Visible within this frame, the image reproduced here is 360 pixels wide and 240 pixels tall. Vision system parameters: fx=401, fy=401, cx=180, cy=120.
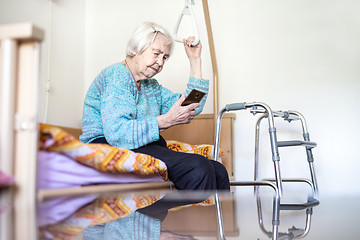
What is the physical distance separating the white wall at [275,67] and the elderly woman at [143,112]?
3.12 ft

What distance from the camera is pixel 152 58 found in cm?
160

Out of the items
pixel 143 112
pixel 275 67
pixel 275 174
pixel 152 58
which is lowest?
pixel 275 174

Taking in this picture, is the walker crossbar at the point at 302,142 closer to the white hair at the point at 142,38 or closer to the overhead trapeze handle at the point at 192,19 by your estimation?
the overhead trapeze handle at the point at 192,19

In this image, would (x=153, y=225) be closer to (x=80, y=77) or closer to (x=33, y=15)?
(x=33, y=15)

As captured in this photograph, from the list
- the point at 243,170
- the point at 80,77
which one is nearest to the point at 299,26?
the point at 243,170

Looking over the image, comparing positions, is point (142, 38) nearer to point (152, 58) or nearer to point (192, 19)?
point (152, 58)

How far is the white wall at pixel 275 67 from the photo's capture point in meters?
2.45

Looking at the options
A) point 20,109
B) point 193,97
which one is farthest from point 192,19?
point 20,109

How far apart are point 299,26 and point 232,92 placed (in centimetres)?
60

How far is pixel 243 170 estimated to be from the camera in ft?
8.56

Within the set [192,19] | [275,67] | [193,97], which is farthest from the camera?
[275,67]

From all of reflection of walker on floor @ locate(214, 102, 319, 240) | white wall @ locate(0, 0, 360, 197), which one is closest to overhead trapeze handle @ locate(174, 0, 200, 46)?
reflection of walker on floor @ locate(214, 102, 319, 240)

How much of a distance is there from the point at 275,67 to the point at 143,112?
4.30 feet

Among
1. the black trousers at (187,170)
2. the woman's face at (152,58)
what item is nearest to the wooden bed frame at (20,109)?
the black trousers at (187,170)
